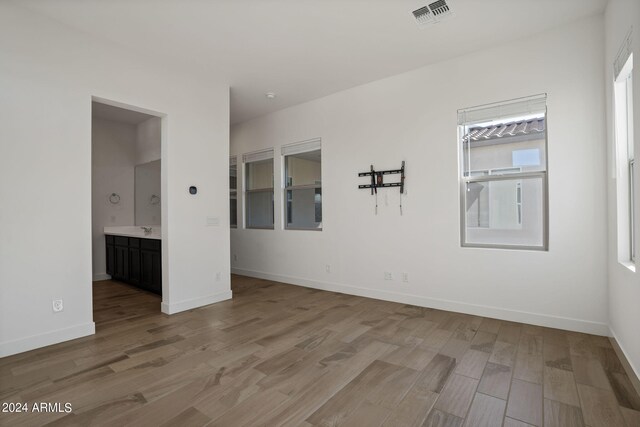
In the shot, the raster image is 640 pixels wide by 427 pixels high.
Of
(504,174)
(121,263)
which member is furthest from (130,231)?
(504,174)

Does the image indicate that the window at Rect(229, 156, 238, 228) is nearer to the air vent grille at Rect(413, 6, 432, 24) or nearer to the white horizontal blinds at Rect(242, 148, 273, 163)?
the white horizontal blinds at Rect(242, 148, 273, 163)

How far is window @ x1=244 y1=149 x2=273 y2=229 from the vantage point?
241 inches

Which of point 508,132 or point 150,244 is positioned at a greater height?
point 508,132

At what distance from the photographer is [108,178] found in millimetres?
6086

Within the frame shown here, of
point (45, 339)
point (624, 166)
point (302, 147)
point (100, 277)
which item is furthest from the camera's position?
point (100, 277)

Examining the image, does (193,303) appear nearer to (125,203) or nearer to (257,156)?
(257,156)

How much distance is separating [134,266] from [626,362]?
19.8ft

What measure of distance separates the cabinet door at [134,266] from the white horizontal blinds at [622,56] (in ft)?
19.8

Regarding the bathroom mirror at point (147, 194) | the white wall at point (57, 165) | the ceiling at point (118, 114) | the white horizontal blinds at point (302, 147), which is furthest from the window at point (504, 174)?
the bathroom mirror at point (147, 194)

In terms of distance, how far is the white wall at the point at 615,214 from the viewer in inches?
85.0

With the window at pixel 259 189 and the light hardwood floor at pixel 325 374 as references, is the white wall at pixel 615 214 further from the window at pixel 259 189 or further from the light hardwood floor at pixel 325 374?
the window at pixel 259 189

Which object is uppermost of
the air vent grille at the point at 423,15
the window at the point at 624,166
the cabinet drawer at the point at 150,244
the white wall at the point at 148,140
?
the air vent grille at the point at 423,15

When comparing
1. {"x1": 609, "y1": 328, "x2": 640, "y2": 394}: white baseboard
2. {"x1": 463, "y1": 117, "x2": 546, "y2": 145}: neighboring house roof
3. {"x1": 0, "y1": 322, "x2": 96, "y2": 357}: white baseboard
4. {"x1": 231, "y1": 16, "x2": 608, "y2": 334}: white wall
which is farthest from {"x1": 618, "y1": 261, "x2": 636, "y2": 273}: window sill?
{"x1": 0, "y1": 322, "x2": 96, "y2": 357}: white baseboard

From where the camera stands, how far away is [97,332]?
3.29 metres
